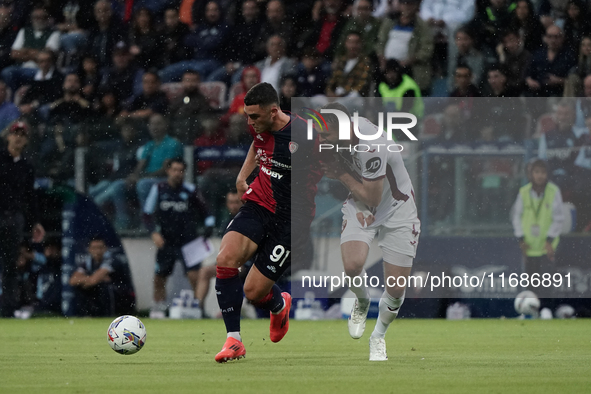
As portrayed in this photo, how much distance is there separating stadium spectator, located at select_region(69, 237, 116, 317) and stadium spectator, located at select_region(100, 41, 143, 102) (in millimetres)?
2676

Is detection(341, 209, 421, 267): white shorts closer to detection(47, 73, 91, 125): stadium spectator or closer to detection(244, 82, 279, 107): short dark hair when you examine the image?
detection(244, 82, 279, 107): short dark hair

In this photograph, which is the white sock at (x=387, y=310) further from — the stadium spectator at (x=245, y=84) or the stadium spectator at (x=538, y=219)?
the stadium spectator at (x=245, y=84)

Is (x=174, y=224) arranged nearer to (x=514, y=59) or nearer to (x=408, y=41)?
(x=408, y=41)

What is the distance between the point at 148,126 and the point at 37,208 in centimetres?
193

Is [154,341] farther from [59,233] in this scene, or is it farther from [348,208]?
[59,233]

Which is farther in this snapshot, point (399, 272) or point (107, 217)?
point (107, 217)

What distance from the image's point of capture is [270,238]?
7910 millimetres

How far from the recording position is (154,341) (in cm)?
Result: 991

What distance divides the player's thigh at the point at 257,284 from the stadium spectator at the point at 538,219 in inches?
232

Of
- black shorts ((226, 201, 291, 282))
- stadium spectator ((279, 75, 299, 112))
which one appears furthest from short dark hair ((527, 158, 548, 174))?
black shorts ((226, 201, 291, 282))

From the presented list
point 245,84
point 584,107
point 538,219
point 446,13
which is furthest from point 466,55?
point 245,84

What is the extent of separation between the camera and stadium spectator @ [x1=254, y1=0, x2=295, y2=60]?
14.6 metres

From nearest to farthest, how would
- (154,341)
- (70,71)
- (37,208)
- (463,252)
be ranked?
(154,341), (463,252), (37,208), (70,71)

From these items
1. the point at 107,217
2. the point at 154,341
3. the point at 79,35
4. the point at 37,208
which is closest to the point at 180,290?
the point at 107,217
